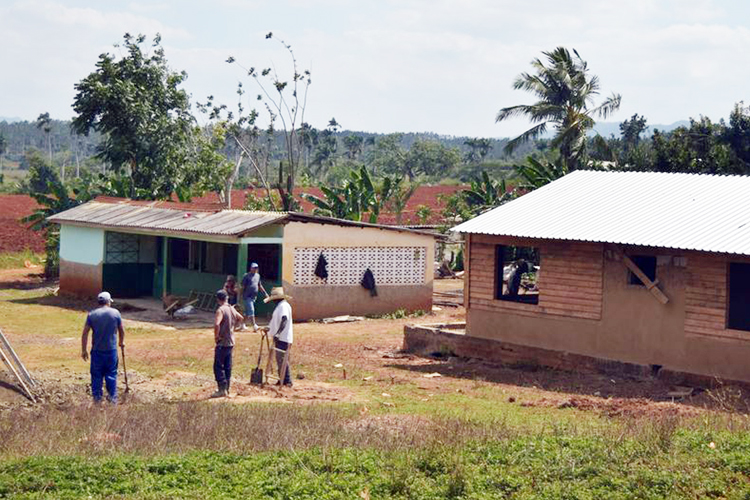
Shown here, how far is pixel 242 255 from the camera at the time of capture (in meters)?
26.4

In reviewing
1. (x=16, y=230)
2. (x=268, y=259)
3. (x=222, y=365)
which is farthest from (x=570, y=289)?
(x=16, y=230)

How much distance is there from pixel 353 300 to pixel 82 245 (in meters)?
8.92

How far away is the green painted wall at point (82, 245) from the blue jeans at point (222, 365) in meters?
16.2

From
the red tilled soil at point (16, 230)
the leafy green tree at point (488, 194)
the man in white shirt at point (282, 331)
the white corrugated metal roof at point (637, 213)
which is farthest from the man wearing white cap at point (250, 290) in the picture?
the red tilled soil at point (16, 230)

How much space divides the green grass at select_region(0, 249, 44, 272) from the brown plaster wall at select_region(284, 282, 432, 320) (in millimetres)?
19239

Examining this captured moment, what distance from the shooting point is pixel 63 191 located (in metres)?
37.4

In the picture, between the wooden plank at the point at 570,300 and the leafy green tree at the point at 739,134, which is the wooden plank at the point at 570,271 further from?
the leafy green tree at the point at 739,134

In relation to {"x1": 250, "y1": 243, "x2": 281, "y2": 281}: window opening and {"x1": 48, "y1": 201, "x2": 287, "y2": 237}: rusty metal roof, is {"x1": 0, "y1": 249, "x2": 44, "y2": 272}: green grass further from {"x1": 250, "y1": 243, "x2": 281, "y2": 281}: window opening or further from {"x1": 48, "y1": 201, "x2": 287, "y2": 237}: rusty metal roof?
{"x1": 250, "y1": 243, "x2": 281, "y2": 281}: window opening

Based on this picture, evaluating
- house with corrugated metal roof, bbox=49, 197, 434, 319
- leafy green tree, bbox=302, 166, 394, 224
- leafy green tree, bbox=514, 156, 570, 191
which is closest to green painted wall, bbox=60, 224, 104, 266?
house with corrugated metal roof, bbox=49, 197, 434, 319

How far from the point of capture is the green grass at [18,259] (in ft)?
140

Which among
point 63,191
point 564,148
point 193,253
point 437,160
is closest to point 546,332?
point 193,253

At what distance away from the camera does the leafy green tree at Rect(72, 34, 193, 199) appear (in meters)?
37.5

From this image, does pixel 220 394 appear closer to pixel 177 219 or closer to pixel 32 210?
pixel 177 219

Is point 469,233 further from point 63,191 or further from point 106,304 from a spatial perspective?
point 63,191
